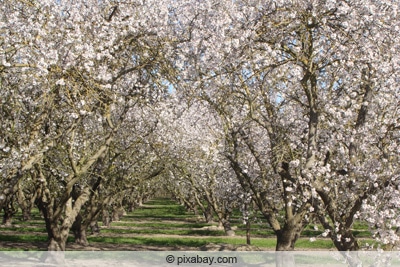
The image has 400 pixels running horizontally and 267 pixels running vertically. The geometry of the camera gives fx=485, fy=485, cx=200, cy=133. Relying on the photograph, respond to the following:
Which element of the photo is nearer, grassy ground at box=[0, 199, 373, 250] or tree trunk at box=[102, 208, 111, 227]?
grassy ground at box=[0, 199, 373, 250]

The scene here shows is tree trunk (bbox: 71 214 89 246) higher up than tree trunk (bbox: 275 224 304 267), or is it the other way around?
tree trunk (bbox: 275 224 304 267)

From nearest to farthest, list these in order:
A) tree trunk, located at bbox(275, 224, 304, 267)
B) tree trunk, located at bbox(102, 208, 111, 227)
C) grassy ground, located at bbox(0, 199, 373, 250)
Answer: tree trunk, located at bbox(275, 224, 304, 267) → grassy ground, located at bbox(0, 199, 373, 250) → tree trunk, located at bbox(102, 208, 111, 227)

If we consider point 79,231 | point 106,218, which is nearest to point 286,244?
point 79,231

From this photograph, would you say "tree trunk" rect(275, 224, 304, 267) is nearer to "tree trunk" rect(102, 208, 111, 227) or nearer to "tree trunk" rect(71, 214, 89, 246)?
"tree trunk" rect(71, 214, 89, 246)

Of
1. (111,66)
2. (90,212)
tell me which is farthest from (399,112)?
(90,212)

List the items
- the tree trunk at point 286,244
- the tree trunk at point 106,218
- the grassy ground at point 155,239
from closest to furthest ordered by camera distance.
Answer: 1. the tree trunk at point 286,244
2. the grassy ground at point 155,239
3. the tree trunk at point 106,218

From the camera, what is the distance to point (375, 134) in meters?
10.0

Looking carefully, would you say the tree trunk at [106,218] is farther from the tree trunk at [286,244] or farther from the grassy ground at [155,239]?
the tree trunk at [286,244]

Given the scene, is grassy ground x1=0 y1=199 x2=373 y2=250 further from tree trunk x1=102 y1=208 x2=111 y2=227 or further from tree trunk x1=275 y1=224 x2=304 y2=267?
tree trunk x1=275 y1=224 x2=304 y2=267

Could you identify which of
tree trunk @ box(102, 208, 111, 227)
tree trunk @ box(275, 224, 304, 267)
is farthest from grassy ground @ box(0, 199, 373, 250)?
tree trunk @ box(275, 224, 304, 267)

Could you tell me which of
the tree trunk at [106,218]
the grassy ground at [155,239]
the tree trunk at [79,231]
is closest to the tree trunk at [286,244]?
the grassy ground at [155,239]

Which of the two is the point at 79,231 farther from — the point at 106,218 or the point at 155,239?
the point at 106,218

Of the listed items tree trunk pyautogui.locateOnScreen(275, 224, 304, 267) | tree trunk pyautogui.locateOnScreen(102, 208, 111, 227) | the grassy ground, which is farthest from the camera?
tree trunk pyautogui.locateOnScreen(102, 208, 111, 227)

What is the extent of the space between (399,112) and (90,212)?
47.4 ft
